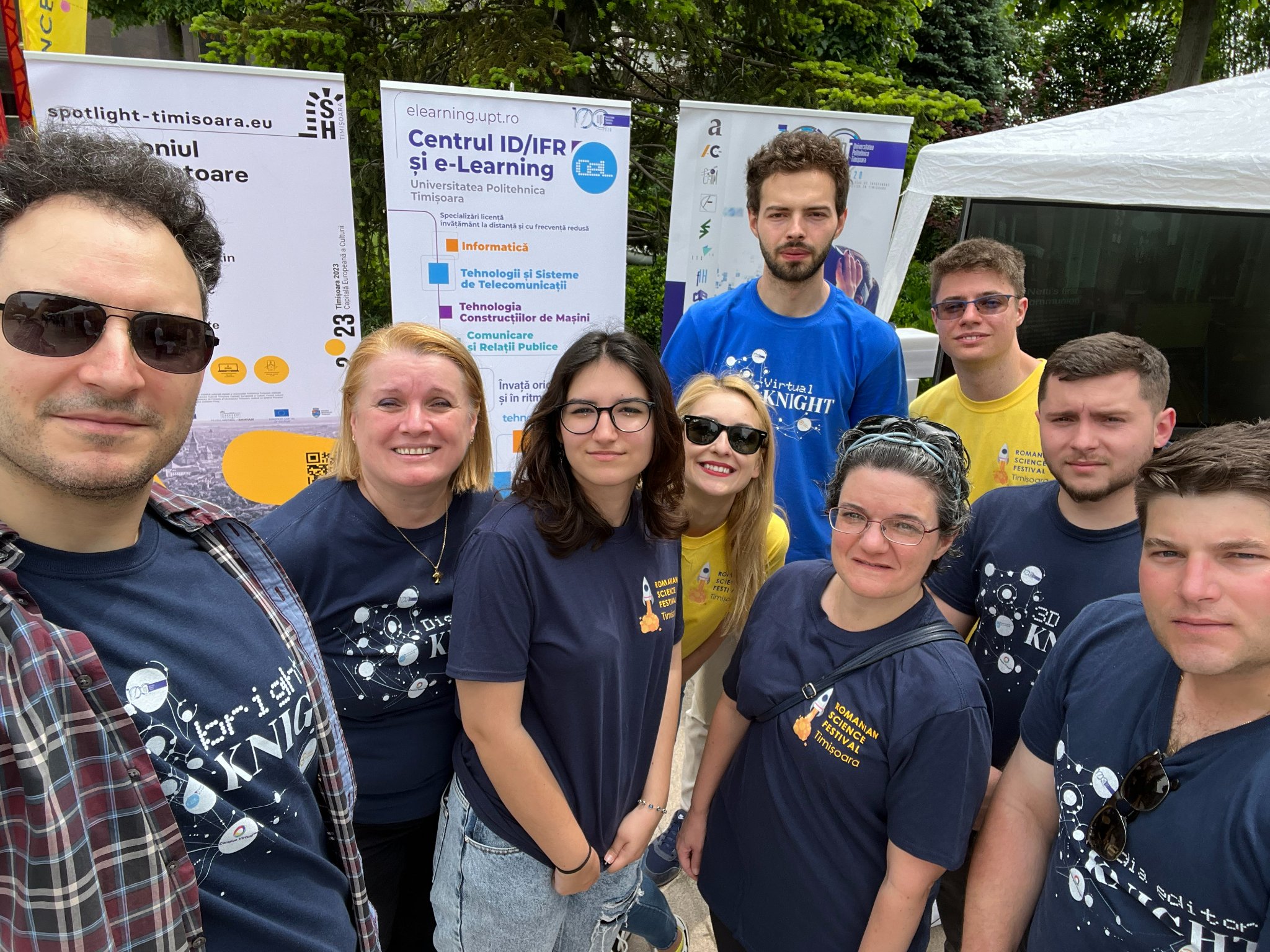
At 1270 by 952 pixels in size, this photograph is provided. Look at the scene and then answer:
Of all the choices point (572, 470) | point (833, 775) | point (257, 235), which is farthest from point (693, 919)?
point (257, 235)

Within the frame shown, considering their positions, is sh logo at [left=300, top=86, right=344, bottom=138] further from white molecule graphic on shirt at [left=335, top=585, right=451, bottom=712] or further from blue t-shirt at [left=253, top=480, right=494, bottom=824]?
white molecule graphic on shirt at [left=335, top=585, right=451, bottom=712]

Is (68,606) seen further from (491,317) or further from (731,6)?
(731,6)

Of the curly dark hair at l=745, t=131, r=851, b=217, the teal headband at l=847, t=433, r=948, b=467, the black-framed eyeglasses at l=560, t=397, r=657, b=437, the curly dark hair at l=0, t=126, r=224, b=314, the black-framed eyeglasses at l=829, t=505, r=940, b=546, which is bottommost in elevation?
the black-framed eyeglasses at l=829, t=505, r=940, b=546

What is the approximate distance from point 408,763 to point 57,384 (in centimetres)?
119

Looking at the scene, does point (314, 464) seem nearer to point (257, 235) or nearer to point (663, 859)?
point (257, 235)

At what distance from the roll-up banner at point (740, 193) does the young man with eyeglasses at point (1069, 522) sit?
2.27 metres

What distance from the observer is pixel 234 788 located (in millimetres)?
1166

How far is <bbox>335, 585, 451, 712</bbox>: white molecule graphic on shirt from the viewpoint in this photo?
1.74 metres

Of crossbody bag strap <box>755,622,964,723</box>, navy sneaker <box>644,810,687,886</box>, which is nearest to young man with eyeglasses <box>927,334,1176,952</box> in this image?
crossbody bag strap <box>755,622,964,723</box>

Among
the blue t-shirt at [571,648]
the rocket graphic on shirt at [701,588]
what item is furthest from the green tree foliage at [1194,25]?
the blue t-shirt at [571,648]

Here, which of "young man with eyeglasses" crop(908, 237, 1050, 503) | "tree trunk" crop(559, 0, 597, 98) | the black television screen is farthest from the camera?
"tree trunk" crop(559, 0, 597, 98)

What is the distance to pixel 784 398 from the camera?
2.88 m

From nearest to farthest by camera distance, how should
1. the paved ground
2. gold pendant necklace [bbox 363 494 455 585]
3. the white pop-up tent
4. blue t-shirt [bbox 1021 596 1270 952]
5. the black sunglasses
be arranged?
the black sunglasses, blue t-shirt [bbox 1021 596 1270 952], gold pendant necklace [bbox 363 494 455 585], the paved ground, the white pop-up tent

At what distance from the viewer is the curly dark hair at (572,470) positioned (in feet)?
5.45
